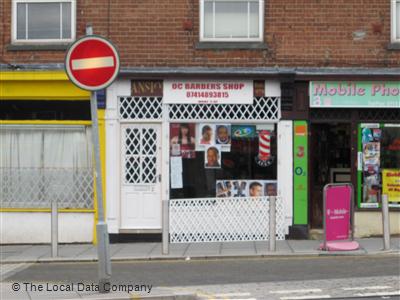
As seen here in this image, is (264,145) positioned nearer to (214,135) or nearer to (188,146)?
(214,135)

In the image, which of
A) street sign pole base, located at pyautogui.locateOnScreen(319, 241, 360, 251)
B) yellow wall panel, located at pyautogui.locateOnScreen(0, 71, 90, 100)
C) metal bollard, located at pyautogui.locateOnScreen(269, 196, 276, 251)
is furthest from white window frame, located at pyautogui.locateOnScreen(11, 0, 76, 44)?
street sign pole base, located at pyautogui.locateOnScreen(319, 241, 360, 251)

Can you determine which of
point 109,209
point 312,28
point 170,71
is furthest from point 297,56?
point 109,209

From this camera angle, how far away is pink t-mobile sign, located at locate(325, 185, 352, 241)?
11273mm

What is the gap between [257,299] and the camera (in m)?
7.90

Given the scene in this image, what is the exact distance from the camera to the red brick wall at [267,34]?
42.5 ft

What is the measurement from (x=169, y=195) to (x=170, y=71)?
2592 millimetres

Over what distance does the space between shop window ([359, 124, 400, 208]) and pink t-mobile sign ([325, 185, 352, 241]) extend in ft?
5.44

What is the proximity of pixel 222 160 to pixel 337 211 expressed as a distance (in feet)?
9.46

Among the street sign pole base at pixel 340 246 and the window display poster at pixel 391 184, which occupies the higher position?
the window display poster at pixel 391 184

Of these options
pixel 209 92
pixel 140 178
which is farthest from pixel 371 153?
pixel 140 178

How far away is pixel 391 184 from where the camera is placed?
1305 centimetres

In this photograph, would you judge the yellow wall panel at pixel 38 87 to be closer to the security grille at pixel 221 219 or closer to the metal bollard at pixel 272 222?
the security grille at pixel 221 219

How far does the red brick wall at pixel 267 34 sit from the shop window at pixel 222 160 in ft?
4.61

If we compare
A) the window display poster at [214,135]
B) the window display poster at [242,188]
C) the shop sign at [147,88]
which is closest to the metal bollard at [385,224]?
the window display poster at [242,188]
